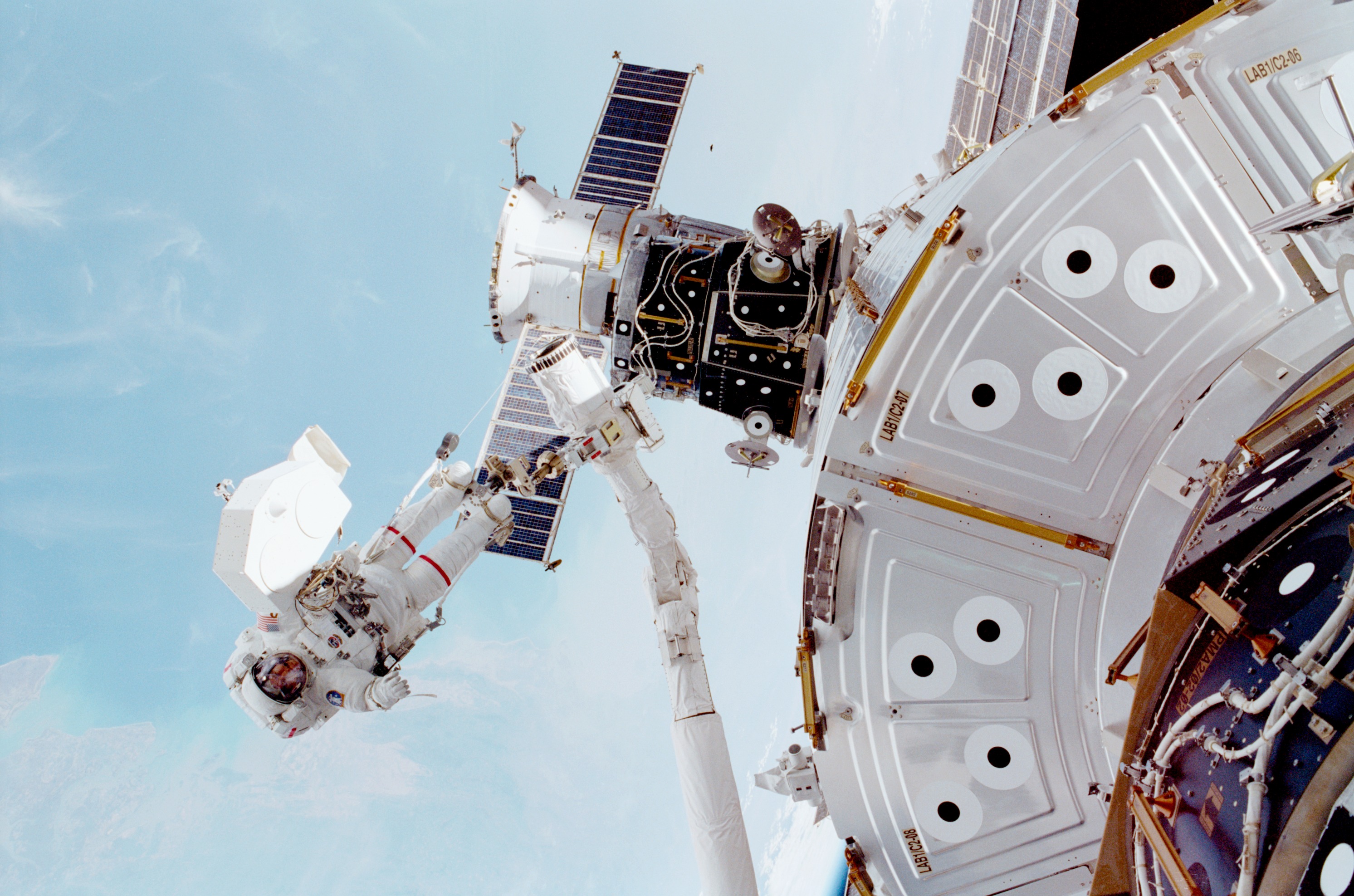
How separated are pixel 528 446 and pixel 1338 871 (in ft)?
30.2

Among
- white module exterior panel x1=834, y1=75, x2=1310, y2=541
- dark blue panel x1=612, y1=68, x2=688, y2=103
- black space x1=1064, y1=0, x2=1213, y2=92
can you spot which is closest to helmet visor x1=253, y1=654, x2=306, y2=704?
white module exterior panel x1=834, y1=75, x2=1310, y2=541

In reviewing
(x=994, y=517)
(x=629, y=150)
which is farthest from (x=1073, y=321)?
(x=629, y=150)

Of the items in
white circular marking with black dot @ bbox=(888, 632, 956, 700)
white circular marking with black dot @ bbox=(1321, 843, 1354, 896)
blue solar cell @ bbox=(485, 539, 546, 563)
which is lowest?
white circular marking with black dot @ bbox=(1321, 843, 1354, 896)

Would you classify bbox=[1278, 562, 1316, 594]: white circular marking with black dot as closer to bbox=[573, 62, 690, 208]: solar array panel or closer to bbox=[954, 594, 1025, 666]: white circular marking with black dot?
bbox=[954, 594, 1025, 666]: white circular marking with black dot

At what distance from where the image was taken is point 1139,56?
3.73 m

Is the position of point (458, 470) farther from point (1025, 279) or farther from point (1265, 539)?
point (1265, 539)

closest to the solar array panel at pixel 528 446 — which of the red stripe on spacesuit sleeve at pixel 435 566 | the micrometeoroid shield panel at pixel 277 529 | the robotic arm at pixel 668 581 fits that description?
the red stripe on spacesuit sleeve at pixel 435 566

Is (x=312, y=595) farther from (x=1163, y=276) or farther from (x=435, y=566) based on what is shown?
(x=1163, y=276)

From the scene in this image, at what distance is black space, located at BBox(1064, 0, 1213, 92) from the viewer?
414 inches

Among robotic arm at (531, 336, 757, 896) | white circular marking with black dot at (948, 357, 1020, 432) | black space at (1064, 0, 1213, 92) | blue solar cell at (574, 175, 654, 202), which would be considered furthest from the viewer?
blue solar cell at (574, 175, 654, 202)

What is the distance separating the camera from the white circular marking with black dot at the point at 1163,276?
3.83 metres

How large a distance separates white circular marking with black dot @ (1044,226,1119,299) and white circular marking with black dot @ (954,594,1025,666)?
1631 mm

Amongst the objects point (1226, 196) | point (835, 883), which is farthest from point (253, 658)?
point (835, 883)

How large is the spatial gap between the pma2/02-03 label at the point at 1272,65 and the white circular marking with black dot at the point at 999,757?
3321mm
